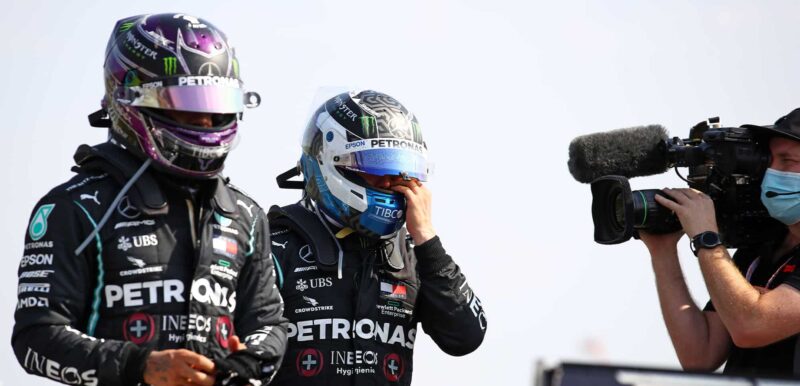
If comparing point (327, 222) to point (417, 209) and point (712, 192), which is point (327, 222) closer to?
point (417, 209)

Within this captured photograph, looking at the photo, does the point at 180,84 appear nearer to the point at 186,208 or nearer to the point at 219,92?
the point at 219,92

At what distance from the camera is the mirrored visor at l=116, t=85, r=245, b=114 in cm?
447

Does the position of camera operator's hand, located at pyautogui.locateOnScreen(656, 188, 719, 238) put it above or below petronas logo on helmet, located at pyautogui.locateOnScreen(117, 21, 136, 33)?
below

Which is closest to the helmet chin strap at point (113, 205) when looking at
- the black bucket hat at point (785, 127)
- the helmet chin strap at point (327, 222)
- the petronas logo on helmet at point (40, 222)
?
the petronas logo on helmet at point (40, 222)

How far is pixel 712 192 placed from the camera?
586cm

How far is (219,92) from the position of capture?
4535 millimetres

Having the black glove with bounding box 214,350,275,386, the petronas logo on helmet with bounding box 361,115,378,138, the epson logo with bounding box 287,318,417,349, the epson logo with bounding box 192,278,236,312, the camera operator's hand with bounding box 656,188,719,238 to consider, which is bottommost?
the black glove with bounding box 214,350,275,386

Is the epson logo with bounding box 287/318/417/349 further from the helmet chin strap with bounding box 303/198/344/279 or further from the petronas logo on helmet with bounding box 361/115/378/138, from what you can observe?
the petronas logo on helmet with bounding box 361/115/378/138

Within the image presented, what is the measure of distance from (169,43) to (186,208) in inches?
24.9

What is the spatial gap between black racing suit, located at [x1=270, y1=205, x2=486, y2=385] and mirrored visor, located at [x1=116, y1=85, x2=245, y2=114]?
1104 mm

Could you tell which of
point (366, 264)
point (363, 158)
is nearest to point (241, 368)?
point (366, 264)

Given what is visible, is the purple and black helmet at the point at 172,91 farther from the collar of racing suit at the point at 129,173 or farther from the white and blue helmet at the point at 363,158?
the white and blue helmet at the point at 363,158

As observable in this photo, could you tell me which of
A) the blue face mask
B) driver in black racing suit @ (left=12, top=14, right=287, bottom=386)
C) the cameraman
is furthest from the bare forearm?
driver in black racing suit @ (left=12, top=14, right=287, bottom=386)

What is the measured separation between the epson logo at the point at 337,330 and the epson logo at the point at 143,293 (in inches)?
39.6
